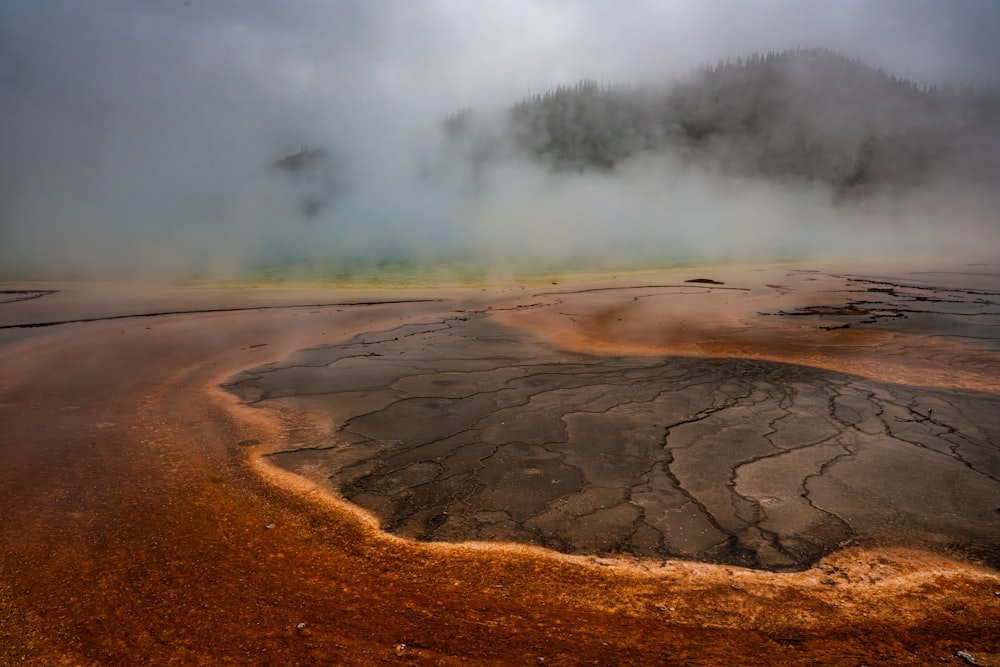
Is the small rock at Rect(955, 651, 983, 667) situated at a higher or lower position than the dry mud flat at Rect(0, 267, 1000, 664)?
lower

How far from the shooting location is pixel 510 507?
3043 mm

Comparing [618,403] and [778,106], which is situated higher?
[778,106]

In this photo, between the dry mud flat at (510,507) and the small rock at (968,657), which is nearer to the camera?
the small rock at (968,657)

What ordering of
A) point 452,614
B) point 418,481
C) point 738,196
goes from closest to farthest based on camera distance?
point 452,614 < point 418,481 < point 738,196

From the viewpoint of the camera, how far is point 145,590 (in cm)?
230

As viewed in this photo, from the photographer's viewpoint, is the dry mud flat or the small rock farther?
the dry mud flat

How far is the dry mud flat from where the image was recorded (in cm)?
204

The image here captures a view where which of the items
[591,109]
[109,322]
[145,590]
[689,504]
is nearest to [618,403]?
[689,504]

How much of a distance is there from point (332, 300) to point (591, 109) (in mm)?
84595

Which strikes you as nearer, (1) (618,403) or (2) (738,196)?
(1) (618,403)

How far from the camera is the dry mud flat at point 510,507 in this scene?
80.4 inches

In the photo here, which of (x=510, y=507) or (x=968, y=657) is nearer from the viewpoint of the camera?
(x=968, y=657)

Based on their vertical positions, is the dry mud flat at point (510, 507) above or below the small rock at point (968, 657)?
above

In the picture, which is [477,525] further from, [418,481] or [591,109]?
[591,109]
